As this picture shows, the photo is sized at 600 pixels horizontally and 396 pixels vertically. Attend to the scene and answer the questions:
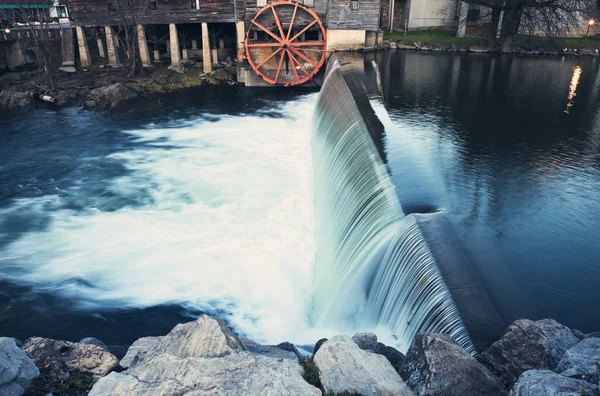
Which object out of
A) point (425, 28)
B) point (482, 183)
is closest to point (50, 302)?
point (482, 183)

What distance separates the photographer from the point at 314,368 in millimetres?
4902

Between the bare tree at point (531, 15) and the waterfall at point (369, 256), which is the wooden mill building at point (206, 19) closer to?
the bare tree at point (531, 15)

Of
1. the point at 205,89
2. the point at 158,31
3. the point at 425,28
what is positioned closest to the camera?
the point at 205,89

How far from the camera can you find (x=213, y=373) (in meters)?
4.56

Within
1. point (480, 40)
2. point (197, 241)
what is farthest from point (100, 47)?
point (480, 40)

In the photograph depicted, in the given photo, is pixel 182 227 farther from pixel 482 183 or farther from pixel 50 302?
pixel 482 183

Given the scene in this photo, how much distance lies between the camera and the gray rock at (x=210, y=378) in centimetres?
435

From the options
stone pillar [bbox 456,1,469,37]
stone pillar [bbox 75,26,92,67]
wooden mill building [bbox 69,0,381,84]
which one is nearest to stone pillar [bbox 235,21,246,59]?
wooden mill building [bbox 69,0,381,84]

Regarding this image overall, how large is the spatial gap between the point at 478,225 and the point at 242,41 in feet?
61.2

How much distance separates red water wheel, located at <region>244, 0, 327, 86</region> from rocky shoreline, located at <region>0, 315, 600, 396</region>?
19634 mm

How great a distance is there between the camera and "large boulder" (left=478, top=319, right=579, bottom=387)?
15.0ft

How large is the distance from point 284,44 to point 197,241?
15.0 m

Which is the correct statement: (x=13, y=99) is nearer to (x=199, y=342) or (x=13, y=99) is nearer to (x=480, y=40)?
(x=199, y=342)

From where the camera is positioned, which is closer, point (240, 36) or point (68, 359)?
point (68, 359)
